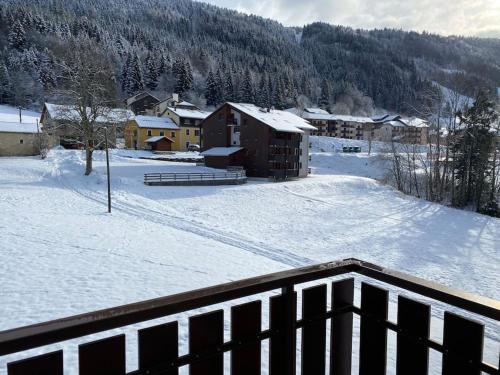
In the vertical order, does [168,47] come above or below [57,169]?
above

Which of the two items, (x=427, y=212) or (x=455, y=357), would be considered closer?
(x=455, y=357)

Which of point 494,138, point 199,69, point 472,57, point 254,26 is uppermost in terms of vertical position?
point 254,26

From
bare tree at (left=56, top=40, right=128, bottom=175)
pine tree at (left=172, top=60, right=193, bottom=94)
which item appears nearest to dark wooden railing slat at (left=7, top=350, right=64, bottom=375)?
bare tree at (left=56, top=40, right=128, bottom=175)

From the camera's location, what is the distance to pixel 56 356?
Result: 1.84 metres

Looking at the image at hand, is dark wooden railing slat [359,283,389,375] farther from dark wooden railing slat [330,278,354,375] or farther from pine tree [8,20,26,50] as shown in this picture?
pine tree [8,20,26,50]

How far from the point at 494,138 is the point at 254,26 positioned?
17176cm

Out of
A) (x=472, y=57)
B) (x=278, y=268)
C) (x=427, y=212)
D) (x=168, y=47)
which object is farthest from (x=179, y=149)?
(x=472, y=57)

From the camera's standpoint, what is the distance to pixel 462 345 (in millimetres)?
2234

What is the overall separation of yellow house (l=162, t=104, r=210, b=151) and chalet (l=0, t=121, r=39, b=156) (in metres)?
25.0

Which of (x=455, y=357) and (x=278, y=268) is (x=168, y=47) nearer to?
(x=278, y=268)

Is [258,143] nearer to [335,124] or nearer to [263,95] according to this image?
[263,95]

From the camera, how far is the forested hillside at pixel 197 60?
90.2 m

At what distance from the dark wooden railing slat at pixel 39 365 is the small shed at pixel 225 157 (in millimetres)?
42880

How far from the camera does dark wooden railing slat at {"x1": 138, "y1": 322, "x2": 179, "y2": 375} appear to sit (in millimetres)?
2084
